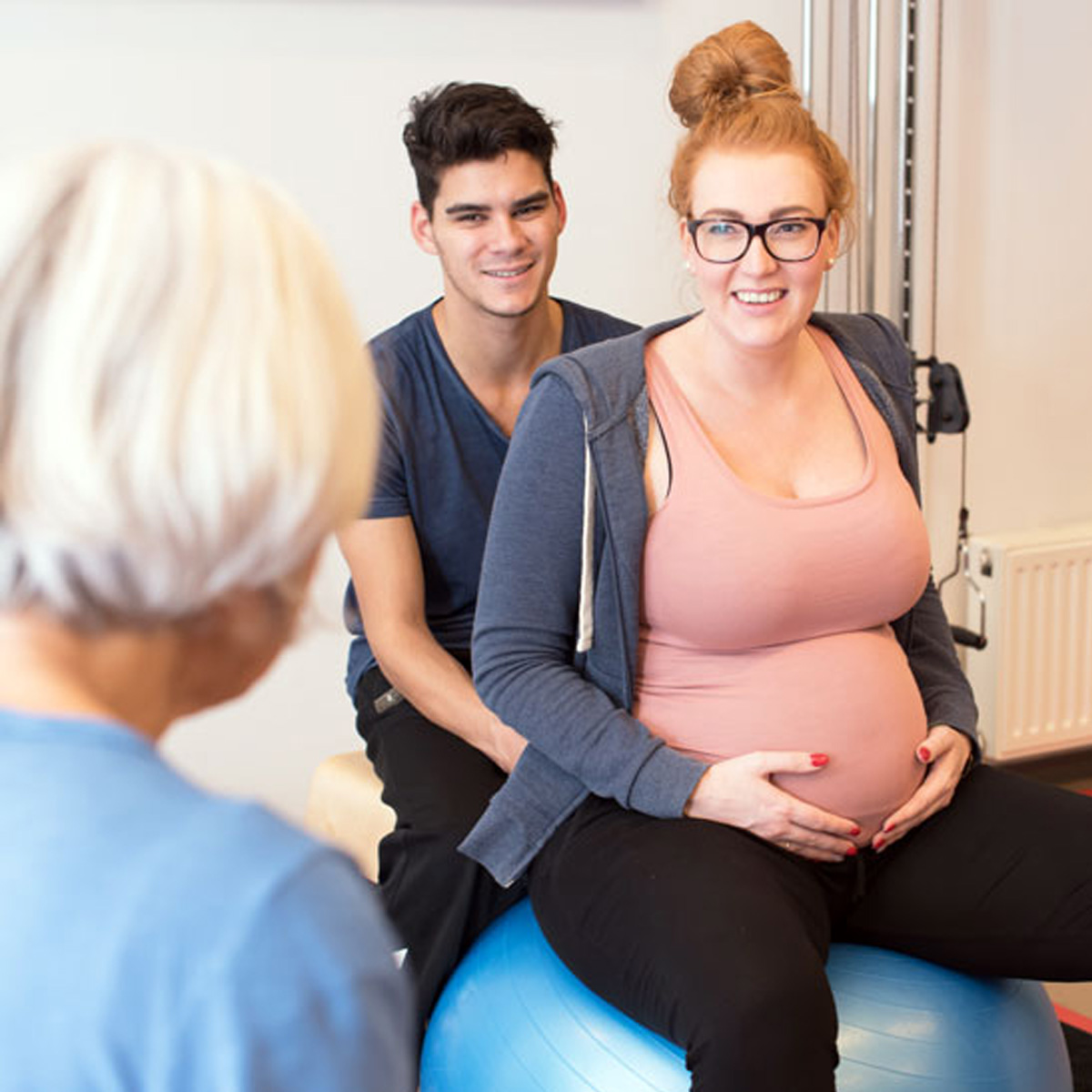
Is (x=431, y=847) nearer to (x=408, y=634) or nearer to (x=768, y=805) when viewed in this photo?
(x=408, y=634)

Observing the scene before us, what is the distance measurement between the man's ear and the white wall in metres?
0.45

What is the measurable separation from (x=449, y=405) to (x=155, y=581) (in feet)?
4.60

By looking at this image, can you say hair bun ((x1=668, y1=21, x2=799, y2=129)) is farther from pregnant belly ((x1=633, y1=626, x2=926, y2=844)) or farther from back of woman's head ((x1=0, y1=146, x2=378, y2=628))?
back of woman's head ((x1=0, y1=146, x2=378, y2=628))

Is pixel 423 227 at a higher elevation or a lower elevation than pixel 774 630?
higher

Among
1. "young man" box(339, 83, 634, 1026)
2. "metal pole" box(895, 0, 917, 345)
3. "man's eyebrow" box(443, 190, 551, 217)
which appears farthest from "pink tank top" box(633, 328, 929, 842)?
"metal pole" box(895, 0, 917, 345)

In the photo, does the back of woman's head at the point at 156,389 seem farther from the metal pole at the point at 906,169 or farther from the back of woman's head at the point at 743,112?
the metal pole at the point at 906,169

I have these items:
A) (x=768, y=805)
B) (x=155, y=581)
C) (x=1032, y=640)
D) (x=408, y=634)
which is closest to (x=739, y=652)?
(x=768, y=805)

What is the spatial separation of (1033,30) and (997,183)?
0.97 feet

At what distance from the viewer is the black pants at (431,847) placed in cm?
168

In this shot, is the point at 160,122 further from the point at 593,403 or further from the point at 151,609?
the point at 151,609

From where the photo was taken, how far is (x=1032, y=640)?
3.08 metres

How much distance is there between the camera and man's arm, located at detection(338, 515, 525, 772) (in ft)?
6.12

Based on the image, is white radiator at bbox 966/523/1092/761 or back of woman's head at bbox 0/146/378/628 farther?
white radiator at bbox 966/523/1092/761

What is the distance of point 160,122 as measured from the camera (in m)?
2.45
